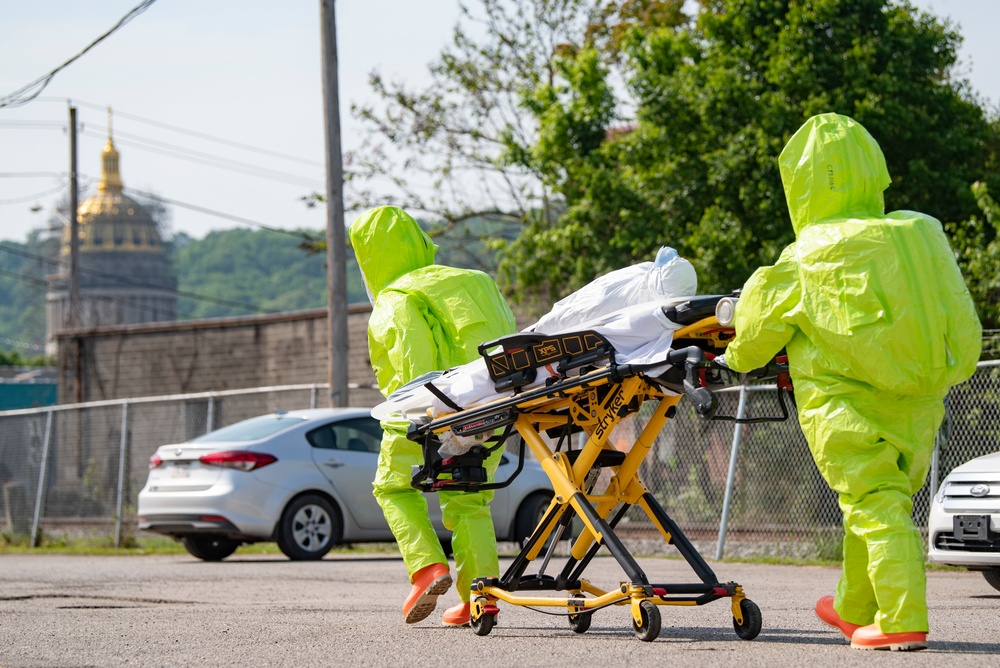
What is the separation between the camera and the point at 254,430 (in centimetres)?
1327

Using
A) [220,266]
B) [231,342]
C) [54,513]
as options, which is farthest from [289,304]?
[54,513]

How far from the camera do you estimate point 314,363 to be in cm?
2414

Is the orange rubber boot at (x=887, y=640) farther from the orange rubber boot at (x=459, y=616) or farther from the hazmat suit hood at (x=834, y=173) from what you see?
the orange rubber boot at (x=459, y=616)

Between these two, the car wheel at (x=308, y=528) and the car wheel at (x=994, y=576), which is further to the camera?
the car wheel at (x=308, y=528)

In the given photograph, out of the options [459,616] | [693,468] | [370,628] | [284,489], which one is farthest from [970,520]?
[284,489]

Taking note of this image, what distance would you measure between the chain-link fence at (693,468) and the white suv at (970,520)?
0.52 m

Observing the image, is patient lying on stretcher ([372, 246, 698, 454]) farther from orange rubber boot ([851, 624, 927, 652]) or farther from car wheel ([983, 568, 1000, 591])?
car wheel ([983, 568, 1000, 591])

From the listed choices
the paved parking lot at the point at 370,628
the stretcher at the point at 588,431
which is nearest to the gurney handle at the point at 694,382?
the stretcher at the point at 588,431

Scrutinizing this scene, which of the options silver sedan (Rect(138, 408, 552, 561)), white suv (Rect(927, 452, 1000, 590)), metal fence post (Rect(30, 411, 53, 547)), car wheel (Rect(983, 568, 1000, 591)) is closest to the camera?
white suv (Rect(927, 452, 1000, 590))

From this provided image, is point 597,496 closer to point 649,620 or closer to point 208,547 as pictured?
point 649,620

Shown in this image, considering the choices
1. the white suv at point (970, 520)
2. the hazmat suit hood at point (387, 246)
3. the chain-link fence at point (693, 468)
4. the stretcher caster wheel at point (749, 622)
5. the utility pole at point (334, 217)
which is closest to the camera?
the stretcher caster wheel at point (749, 622)

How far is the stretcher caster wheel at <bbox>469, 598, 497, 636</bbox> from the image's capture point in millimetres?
6117

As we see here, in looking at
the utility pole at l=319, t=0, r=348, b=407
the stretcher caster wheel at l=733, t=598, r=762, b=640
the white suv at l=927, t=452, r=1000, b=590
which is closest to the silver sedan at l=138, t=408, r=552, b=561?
the utility pole at l=319, t=0, r=348, b=407

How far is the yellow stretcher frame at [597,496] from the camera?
5566 millimetres
